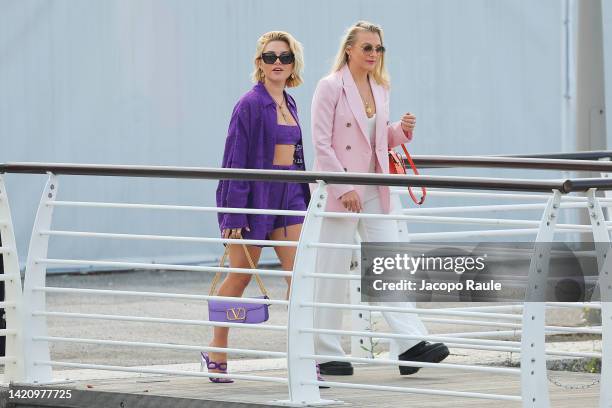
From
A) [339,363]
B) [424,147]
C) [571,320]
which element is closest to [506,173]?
[424,147]

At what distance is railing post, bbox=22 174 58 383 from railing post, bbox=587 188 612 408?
2.80 m

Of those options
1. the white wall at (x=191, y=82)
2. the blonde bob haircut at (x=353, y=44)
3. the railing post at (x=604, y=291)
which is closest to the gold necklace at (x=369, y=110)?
the blonde bob haircut at (x=353, y=44)

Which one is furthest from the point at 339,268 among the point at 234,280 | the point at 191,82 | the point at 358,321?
the point at 191,82

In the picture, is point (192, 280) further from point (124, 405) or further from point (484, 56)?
point (124, 405)

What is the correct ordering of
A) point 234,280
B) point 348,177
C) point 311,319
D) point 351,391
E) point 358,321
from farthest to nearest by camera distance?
point 358,321
point 234,280
point 351,391
point 311,319
point 348,177

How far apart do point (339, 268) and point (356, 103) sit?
876mm

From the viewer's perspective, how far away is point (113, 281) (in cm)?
1678

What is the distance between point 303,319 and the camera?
287 inches

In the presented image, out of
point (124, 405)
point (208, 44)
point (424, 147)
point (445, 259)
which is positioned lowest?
point (124, 405)

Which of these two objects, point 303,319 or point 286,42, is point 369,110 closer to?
point 286,42

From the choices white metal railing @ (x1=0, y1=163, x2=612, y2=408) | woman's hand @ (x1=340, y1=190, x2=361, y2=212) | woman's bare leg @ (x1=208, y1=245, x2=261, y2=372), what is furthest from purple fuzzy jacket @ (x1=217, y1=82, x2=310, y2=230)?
white metal railing @ (x1=0, y1=163, x2=612, y2=408)

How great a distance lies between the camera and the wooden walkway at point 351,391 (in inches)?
293

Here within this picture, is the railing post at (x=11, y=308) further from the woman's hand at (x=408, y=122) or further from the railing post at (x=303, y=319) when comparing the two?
the woman's hand at (x=408, y=122)

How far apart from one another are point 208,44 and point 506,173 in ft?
11.7
